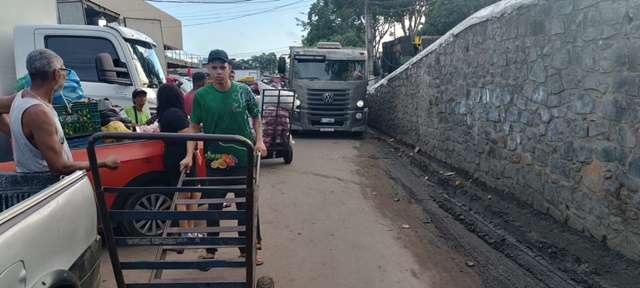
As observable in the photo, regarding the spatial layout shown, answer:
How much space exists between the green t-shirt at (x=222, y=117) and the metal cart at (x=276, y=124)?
15.0 feet

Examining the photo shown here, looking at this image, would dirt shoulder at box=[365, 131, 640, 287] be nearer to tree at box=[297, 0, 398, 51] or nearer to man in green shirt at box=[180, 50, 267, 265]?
man in green shirt at box=[180, 50, 267, 265]

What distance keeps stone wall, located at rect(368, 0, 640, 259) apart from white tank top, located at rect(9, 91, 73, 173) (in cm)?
455

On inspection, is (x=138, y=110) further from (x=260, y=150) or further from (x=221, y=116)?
(x=260, y=150)

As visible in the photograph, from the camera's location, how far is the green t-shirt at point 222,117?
3609mm

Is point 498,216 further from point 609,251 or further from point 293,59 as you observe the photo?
point 293,59

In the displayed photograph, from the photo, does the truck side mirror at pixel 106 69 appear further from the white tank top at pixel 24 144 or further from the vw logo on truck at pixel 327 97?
the vw logo on truck at pixel 327 97

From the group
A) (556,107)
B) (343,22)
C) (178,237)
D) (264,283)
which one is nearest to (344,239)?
(264,283)

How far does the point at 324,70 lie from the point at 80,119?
948 centimetres

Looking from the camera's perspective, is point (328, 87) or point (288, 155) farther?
point (328, 87)

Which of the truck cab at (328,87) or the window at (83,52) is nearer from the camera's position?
the window at (83,52)

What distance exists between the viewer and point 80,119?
4.12m

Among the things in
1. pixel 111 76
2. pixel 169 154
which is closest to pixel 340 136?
pixel 111 76

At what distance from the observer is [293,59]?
510 inches

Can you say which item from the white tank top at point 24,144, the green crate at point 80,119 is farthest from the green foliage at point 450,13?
the white tank top at point 24,144
